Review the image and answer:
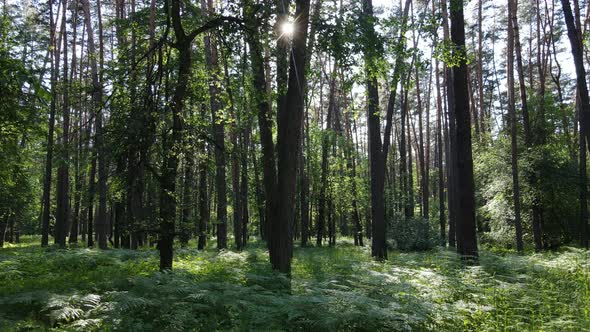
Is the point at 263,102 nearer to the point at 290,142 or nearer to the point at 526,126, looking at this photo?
the point at 290,142

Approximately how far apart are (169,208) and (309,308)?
3389mm

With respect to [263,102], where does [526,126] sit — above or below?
above

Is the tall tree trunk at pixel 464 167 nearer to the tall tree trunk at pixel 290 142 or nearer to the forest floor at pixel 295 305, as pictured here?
the forest floor at pixel 295 305

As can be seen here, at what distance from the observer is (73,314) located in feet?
16.6

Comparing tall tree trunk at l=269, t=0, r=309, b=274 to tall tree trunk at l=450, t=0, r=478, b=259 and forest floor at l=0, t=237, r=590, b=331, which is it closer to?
forest floor at l=0, t=237, r=590, b=331

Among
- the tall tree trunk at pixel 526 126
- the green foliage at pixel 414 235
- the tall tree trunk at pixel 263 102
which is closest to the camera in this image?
the tall tree trunk at pixel 263 102

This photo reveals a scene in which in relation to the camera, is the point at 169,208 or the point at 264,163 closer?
the point at 169,208

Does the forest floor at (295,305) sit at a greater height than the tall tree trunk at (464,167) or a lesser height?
lesser

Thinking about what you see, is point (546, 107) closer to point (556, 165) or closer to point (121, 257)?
point (556, 165)

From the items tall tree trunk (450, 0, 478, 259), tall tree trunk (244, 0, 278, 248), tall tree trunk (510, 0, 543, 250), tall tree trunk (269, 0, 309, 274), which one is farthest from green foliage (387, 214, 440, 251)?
tall tree trunk (269, 0, 309, 274)

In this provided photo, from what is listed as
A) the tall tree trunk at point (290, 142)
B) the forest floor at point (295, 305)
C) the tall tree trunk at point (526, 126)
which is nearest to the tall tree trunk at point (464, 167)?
the forest floor at point (295, 305)

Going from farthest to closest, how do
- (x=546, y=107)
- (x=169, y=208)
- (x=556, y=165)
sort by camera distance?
1. (x=546, y=107)
2. (x=556, y=165)
3. (x=169, y=208)

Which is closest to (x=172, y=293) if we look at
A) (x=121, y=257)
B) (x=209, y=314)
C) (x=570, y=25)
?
(x=209, y=314)

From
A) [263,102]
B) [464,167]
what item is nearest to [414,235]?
[464,167]
